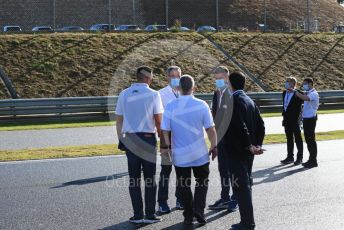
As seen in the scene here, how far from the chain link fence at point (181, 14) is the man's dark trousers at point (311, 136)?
26.7 metres

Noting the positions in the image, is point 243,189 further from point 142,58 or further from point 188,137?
point 142,58

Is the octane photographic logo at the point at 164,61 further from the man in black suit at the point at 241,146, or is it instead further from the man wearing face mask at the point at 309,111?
the man in black suit at the point at 241,146

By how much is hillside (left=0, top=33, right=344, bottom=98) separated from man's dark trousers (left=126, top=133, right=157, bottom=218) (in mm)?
18894

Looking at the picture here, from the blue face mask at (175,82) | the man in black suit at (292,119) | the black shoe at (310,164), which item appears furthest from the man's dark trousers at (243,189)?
the man in black suit at (292,119)

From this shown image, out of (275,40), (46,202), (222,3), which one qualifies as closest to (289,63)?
(275,40)

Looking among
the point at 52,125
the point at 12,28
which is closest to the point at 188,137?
the point at 52,125

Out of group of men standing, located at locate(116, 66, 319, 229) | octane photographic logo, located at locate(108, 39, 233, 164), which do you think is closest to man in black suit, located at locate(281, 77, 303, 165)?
group of men standing, located at locate(116, 66, 319, 229)

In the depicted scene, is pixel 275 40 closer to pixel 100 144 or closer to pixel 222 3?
pixel 222 3

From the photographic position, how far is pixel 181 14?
46344mm

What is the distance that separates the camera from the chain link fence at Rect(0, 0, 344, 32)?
4069 centimetres

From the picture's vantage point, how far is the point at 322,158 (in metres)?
12.5

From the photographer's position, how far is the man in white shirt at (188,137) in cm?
697

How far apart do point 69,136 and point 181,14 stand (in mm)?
30978

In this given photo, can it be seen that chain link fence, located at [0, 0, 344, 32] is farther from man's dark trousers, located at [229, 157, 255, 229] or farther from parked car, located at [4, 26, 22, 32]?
man's dark trousers, located at [229, 157, 255, 229]
